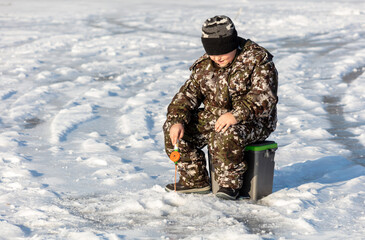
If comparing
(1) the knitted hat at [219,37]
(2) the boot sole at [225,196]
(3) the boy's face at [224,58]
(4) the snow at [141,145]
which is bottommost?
(4) the snow at [141,145]

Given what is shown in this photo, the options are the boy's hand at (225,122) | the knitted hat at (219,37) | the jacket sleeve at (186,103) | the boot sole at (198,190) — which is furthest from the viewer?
the boot sole at (198,190)

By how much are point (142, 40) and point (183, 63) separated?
3431 mm

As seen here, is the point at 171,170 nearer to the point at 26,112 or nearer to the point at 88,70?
the point at 26,112

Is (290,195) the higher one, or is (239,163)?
(239,163)

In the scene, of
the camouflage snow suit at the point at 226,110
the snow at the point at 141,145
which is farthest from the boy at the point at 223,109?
the snow at the point at 141,145

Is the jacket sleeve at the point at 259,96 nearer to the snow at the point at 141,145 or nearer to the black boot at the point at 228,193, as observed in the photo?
the black boot at the point at 228,193

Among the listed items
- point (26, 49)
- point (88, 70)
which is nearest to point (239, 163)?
point (88, 70)

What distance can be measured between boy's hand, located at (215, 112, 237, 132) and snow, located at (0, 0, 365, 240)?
0.53 m

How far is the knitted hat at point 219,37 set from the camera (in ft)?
11.7

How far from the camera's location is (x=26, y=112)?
6.67 meters

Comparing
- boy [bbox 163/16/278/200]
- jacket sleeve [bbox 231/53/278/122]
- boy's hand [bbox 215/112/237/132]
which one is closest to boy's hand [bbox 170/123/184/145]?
boy [bbox 163/16/278/200]

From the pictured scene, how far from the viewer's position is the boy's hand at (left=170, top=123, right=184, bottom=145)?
363 cm

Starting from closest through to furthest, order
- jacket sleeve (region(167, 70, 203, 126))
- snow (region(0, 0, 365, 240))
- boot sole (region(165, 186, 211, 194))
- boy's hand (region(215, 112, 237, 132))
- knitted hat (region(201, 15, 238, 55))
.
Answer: snow (region(0, 0, 365, 240)) < boy's hand (region(215, 112, 237, 132)) < knitted hat (region(201, 15, 238, 55)) < jacket sleeve (region(167, 70, 203, 126)) < boot sole (region(165, 186, 211, 194))

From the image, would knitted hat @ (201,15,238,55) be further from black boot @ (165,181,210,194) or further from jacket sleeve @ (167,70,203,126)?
black boot @ (165,181,210,194)
